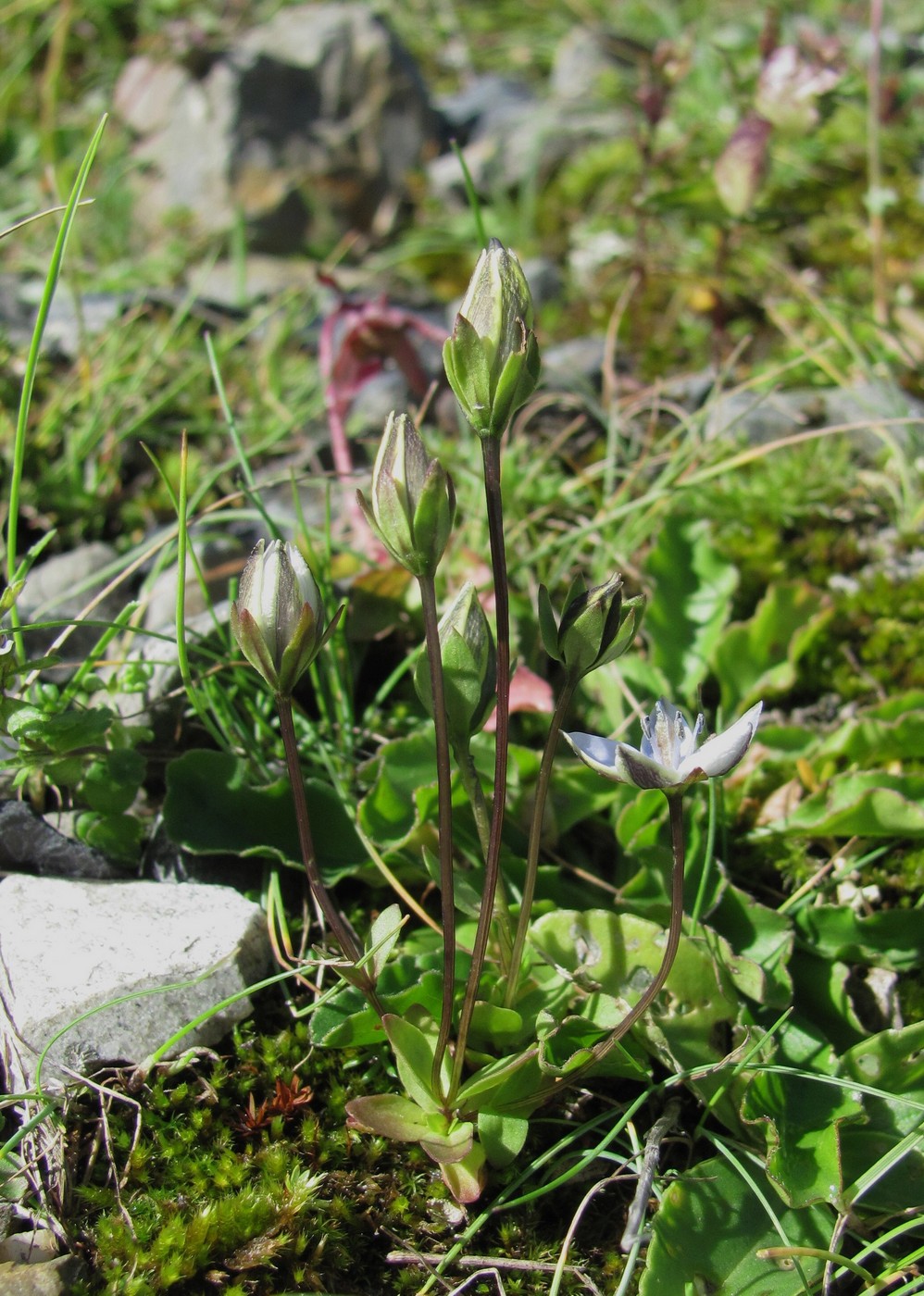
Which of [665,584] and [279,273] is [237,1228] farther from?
[279,273]

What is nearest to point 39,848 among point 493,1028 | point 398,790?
point 398,790

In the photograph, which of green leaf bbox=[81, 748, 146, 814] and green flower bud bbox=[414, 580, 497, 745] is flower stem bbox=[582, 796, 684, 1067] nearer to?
green flower bud bbox=[414, 580, 497, 745]

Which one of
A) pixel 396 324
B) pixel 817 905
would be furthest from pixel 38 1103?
pixel 396 324

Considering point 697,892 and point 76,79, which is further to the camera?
point 76,79

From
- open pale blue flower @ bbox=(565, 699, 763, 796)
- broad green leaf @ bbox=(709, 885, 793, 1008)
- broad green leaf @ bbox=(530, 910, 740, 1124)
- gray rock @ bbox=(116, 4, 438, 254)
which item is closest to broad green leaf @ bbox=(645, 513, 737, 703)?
broad green leaf @ bbox=(709, 885, 793, 1008)

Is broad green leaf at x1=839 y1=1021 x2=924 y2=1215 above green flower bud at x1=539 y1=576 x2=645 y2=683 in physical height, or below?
below
